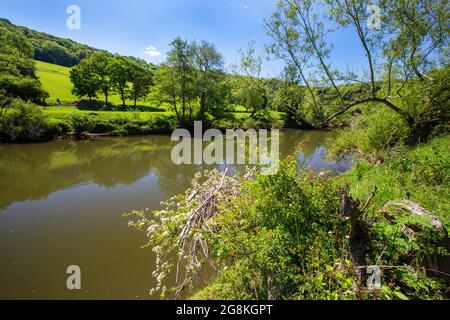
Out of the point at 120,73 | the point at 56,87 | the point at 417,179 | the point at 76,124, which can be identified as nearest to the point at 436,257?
the point at 417,179

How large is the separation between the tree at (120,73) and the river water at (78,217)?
20.3 meters

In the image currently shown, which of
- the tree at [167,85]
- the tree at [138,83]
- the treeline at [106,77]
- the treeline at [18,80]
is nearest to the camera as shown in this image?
the treeline at [18,80]

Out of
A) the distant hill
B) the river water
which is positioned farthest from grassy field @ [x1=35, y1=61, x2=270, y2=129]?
the distant hill

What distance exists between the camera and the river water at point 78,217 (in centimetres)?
548

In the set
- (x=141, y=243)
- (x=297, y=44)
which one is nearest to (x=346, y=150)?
(x=297, y=44)

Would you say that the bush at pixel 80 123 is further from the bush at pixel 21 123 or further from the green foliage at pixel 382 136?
the green foliage at pixel 382 136

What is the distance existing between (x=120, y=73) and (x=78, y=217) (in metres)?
32.7

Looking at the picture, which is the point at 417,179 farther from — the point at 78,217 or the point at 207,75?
the point at 207,75

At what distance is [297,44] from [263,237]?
19.9 feet

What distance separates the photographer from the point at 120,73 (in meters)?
36.1

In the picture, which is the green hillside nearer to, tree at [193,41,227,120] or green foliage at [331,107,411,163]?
tree at [193,41,227,120]

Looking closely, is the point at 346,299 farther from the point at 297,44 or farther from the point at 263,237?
the point at 297,44

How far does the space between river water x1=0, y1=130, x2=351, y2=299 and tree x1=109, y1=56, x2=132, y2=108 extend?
798 inches

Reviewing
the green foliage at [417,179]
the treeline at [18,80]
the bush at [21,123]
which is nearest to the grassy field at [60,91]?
the treeline at [18,80]
